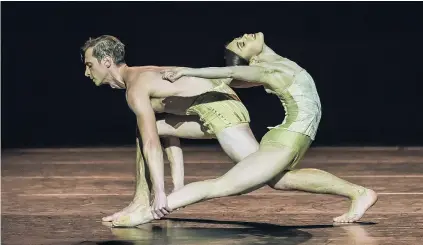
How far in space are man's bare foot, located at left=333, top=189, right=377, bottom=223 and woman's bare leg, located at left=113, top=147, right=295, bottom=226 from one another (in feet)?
1.45

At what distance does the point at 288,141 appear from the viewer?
5.87 metres

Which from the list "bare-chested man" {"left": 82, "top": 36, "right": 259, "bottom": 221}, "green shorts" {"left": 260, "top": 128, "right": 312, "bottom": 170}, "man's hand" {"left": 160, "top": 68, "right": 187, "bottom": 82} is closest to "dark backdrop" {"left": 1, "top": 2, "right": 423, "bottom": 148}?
"bare-chested man" {"left": 82, "top": 36, "right": 259, "bottom": 221}

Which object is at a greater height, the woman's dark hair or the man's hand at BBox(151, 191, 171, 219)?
the woman's dark hair

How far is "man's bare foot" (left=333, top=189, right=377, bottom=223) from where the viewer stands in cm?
604

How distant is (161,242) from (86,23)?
7200 mm

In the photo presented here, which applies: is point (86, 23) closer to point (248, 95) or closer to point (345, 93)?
point (248, 95)

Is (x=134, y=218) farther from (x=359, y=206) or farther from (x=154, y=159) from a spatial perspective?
(x=359, y=206)

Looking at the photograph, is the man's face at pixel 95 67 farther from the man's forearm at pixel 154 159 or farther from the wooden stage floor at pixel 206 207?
the wooden stage floor at pixel 206 207

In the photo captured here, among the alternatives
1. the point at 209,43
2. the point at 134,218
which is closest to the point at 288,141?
the point at 134,218

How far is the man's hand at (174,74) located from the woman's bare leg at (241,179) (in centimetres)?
51

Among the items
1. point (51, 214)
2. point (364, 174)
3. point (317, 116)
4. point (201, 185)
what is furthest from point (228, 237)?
point (364, 174)

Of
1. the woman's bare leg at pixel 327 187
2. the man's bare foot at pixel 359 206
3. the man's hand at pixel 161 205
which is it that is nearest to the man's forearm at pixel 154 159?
the man's hand at pixel 161 205

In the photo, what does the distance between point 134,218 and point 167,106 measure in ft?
1.89

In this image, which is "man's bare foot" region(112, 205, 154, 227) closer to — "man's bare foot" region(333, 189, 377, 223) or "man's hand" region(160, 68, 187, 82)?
"man's hand" region(160, 68, 187, 82)
